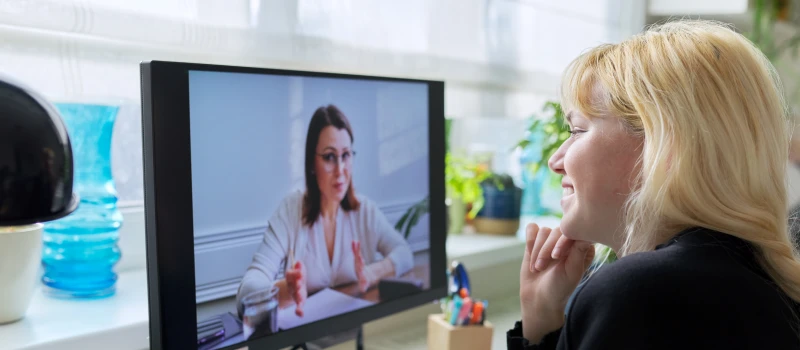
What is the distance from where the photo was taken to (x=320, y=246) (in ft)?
3.63

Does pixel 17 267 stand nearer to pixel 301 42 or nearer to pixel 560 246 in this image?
pixel 301 42

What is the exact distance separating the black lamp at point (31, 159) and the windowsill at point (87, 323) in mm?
407

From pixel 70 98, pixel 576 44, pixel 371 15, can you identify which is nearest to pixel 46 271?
pixel 70 98

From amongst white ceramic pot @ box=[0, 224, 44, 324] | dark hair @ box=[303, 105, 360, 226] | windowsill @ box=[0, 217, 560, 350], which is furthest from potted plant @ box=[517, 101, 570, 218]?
white ceramic pot @ box=[0, 224, 44, 324]

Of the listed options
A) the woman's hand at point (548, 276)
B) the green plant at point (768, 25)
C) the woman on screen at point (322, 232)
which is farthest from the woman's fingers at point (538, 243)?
the green plant at point (768, 25)

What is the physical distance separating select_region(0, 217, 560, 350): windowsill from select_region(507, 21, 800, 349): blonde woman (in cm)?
63

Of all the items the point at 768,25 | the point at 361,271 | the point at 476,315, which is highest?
the point at 768,25

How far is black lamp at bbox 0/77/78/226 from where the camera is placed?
62cm

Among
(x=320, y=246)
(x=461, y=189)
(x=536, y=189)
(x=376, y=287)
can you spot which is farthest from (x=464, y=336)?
(x=536, y=189)

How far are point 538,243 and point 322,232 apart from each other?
349 millimetres

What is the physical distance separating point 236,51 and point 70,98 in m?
0.30

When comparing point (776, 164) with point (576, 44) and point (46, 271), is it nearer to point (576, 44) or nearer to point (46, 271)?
point (46, 271)

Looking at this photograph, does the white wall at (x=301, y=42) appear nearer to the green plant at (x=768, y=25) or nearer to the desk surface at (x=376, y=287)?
the desk surface at (x=376, y=287)

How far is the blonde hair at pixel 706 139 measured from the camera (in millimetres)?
863
